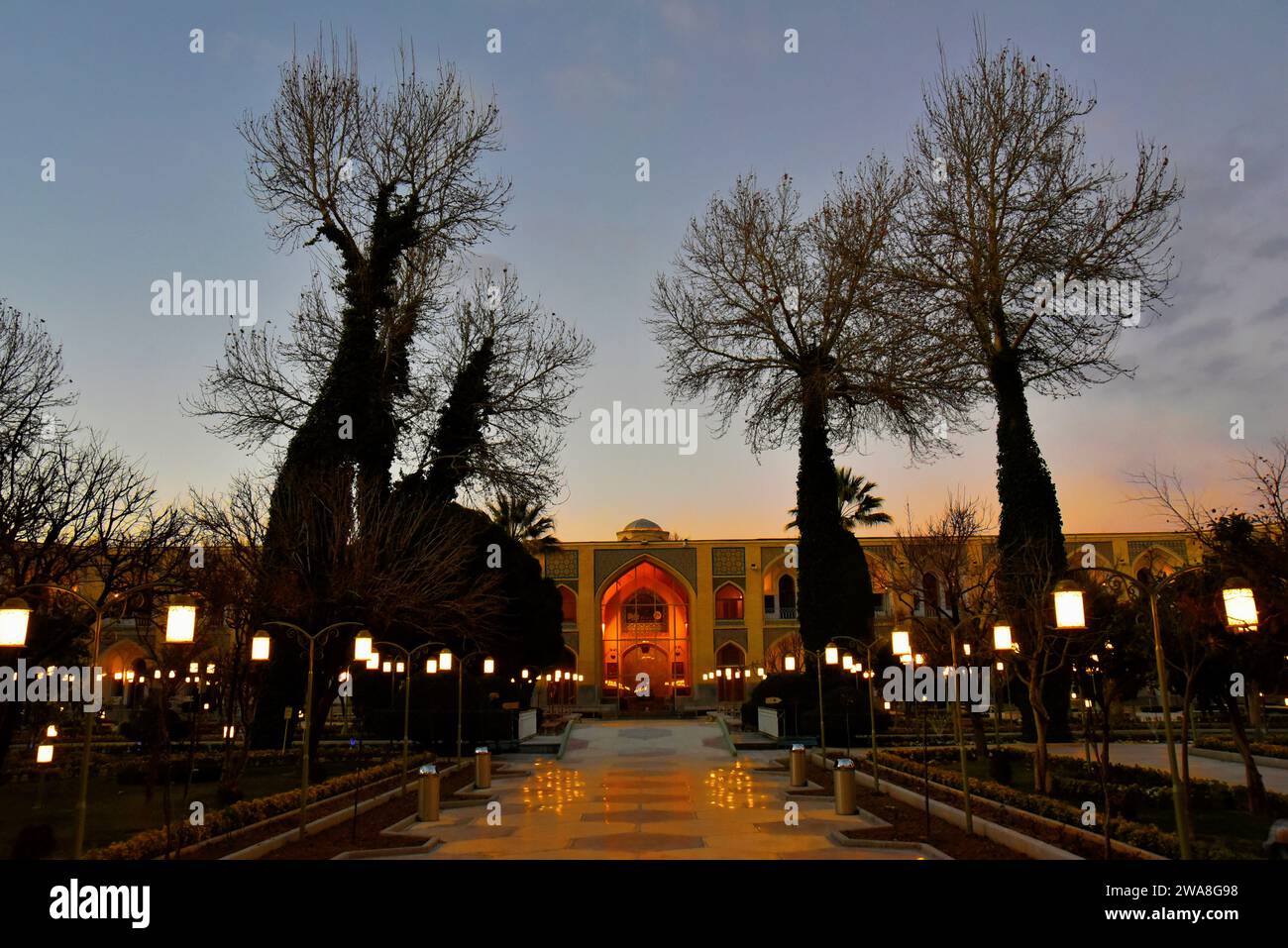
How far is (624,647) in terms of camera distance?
54500 millimetres

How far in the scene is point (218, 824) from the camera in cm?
1153

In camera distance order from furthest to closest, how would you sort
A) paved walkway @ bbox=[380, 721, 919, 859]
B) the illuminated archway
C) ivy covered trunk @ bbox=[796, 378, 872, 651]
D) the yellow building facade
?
the illuminated archway → the yellow building facade → ivy covered trunk @ bbox=[796, 378, 872, 651] → paved walkway @ bbox=[380, 721, 919, 859]

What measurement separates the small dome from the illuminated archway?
1.76 metres

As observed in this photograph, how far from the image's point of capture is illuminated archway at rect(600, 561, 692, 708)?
54.5 metres

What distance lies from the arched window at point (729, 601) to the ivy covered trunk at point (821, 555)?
24.0m

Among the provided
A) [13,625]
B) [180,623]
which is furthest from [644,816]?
[13,625]

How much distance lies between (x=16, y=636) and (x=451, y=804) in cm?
943

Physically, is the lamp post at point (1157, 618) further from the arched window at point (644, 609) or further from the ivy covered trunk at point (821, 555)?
the arched window at point (644, 609)

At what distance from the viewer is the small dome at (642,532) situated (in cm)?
5472

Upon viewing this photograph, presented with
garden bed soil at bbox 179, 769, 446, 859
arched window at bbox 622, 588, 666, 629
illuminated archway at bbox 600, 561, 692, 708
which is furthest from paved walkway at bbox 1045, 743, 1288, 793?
arched window at bbox 622, 588, 666, 629

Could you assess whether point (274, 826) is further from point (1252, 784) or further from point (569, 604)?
point (569, 604)

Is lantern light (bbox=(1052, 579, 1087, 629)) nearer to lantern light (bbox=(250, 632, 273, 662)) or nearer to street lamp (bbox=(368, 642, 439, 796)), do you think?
street lamp (bbox=(368, 642, 439, 796))
